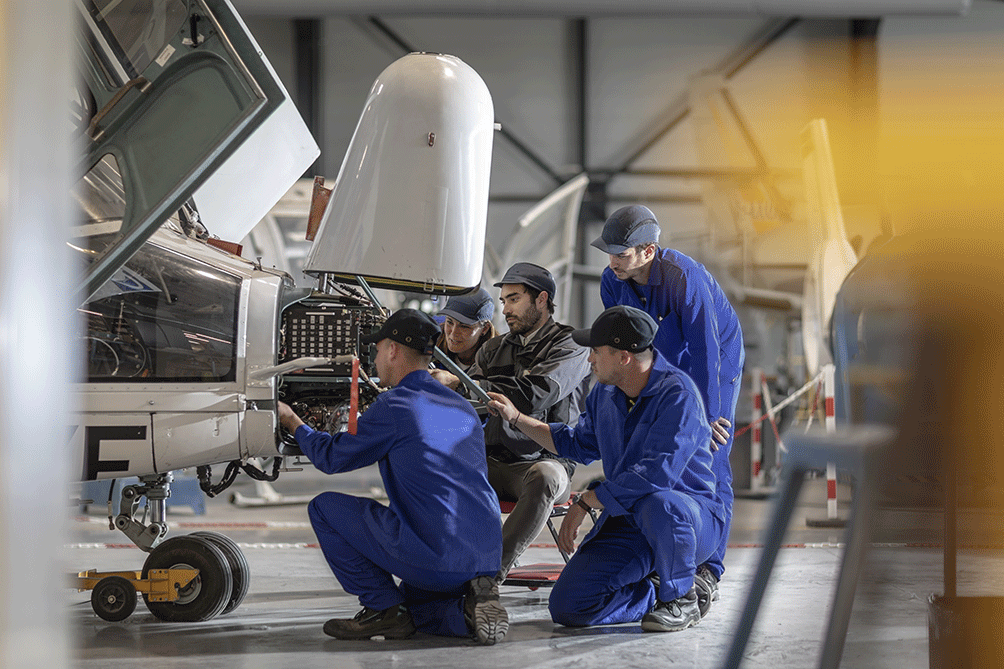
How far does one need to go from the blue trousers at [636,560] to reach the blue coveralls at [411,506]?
0.41 m

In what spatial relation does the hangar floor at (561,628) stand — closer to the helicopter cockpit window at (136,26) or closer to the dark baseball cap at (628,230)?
the dark baseball cap at (628,230)

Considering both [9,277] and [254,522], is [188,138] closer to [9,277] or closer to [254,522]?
[9,277]

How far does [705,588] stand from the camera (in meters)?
4.01

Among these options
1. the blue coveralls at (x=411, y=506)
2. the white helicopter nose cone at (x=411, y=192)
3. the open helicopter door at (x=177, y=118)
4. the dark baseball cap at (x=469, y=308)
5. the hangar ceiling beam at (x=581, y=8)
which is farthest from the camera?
the hangar ceiling beam at (x=581, y=8)

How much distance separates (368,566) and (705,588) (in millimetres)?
1467

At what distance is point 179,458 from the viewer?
12.3 ft

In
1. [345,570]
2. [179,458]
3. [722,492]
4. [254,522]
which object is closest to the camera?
[345,570]

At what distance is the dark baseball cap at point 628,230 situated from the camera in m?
4.11

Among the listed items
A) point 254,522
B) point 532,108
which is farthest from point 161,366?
point 532,108

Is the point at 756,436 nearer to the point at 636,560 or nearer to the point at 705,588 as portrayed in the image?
the point at 705,588

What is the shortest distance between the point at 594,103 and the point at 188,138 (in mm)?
13230

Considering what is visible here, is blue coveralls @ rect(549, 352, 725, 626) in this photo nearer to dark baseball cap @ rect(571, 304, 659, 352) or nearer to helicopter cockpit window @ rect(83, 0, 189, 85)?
dark baseball cap @ rect(571, 304, 659, 352)

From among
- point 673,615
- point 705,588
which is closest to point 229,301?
point 673,615

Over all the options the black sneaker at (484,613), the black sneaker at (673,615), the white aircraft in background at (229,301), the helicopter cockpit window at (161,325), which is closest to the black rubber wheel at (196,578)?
the white aircraft in background at (229,301)
